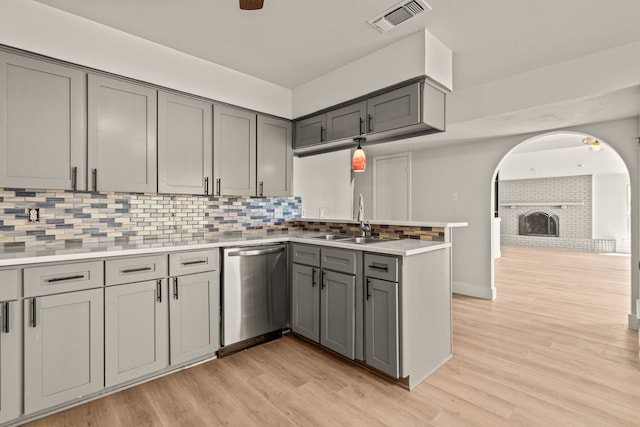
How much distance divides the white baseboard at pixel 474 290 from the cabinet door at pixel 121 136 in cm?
420

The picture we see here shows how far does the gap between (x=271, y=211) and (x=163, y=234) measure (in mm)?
1238

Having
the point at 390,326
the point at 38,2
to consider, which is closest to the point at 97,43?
the point at 38,2

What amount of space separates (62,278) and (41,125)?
110 cm

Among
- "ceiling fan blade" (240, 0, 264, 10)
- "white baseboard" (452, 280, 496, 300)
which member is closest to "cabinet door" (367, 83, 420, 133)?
"ceiling fan blade" (240, 0, 264, 10)

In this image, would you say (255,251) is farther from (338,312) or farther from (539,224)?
(539,224)

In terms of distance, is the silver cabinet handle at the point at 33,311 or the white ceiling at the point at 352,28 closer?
the silver cabinet handle at the point at 33,311

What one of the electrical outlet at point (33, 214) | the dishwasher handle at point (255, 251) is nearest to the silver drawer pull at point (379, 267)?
the dishwasher handle at point (255, 251)

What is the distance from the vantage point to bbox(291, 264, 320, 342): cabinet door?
272 cm

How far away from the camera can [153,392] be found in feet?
6.95

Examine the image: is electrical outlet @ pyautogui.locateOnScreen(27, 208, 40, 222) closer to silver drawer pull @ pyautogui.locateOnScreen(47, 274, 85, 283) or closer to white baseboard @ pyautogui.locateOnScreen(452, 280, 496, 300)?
silver drawer pull @ pyautogui.locateOnScreen(47, 274, 85, 283)

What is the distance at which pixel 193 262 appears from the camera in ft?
8.00

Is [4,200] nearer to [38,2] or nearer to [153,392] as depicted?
[38,2]

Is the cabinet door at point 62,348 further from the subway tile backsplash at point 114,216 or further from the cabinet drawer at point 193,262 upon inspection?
the subway tile backsplash at point 114,216

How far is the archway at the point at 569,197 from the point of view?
836 cm
